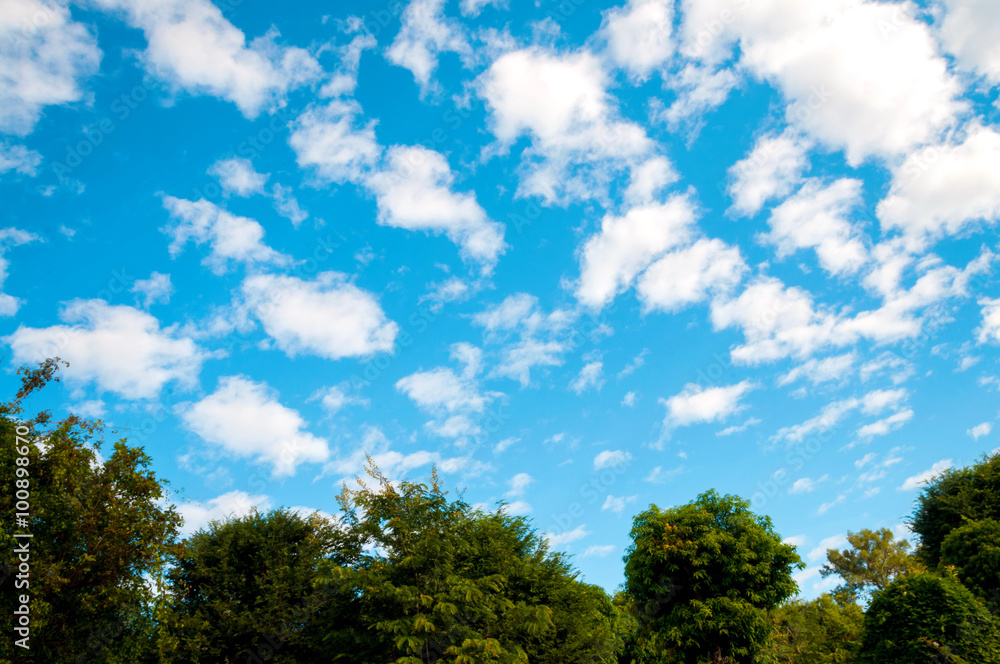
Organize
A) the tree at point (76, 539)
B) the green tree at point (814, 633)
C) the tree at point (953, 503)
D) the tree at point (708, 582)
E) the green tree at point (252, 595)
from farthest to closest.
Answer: the tree at point (953, 503) → the tree at point (708, 582) → the green tree at point (814, 633) → the green tree at point (252, 595) → the tree at point (76, 539)

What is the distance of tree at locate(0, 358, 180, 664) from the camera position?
15.0m

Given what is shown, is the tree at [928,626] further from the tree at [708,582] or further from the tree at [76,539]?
the tree at [76,539]

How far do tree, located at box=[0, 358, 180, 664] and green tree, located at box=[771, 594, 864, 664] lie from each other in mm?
26912

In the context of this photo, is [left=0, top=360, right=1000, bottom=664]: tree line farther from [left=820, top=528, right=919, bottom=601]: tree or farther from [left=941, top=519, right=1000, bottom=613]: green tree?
[left=820, top=528, right=919, bottom=601]: tree

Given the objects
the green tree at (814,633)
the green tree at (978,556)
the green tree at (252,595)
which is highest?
the green tree at (252,595)

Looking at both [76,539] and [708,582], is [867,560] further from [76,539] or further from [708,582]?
[76,539]

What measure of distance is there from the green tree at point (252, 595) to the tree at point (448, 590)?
288 centimetres

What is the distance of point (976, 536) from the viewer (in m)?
31.2

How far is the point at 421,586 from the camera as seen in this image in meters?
19.1

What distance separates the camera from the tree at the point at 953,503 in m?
36.1

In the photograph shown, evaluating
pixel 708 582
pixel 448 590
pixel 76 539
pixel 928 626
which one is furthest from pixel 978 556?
pixel 76 539

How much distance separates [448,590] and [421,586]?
94 centimetres

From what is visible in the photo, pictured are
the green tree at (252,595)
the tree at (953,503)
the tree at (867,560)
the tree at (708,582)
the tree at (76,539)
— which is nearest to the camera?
the tree at (76,539)

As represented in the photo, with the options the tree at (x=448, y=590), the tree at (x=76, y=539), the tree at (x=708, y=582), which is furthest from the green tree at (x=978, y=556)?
the tree at (x=76, y=539)
